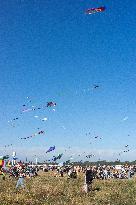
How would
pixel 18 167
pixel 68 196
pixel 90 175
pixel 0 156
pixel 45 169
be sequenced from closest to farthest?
pixel 68 196, pixel 90 175, pixel 0 156, pixel 18 167, pixel 45 169

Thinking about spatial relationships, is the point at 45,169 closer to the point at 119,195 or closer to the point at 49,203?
the point at 119,195

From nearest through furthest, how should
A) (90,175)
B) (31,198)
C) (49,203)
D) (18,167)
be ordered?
(49,203), (31,198), (90,175), (18,167)

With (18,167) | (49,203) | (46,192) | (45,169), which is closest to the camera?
(49,203)

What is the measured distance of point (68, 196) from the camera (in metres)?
26.0

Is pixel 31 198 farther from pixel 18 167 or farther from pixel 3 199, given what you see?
pixel 18 167

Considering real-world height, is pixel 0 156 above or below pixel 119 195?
above

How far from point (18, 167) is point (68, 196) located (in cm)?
2998

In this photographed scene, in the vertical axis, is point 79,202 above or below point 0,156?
below

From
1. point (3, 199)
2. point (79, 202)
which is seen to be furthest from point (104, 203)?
point (3, 199)

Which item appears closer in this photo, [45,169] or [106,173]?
[106,173]

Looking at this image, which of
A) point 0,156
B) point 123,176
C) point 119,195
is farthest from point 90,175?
point 123,176

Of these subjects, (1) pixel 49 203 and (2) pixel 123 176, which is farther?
(2) pixel 123 176

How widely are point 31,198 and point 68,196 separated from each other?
2.98m

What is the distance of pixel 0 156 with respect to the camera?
164 feet
